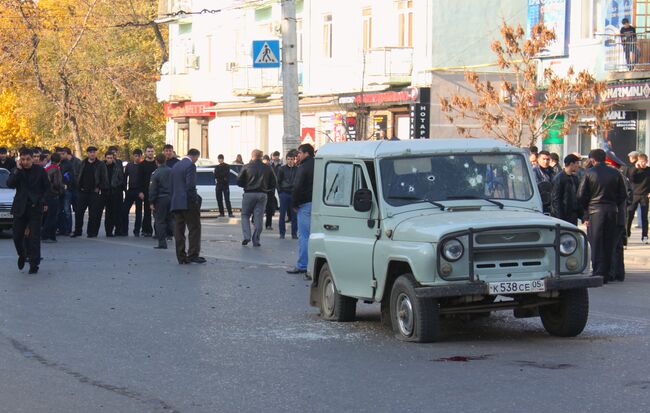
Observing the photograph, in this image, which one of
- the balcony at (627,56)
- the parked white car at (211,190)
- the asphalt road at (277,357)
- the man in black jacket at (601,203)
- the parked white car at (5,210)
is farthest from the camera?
the parked white car at (211,190)

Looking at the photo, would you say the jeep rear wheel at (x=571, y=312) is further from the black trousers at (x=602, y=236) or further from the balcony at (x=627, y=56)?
the balcony at (x=627, y=56)

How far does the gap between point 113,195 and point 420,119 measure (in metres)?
15.4

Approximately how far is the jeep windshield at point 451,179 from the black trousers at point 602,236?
18.5 feet

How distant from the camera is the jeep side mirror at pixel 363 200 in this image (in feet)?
39.2

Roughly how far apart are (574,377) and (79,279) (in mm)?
10176

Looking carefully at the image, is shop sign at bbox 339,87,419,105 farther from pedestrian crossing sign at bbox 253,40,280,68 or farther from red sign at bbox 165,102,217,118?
red sign at bbox 165,102,217,118

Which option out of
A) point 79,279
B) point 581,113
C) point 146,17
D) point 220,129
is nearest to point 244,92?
point 220,129

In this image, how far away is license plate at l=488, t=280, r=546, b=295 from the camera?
10906 mm

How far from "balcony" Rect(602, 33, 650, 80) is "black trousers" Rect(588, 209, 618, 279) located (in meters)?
16.4

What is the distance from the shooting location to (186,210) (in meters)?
21.1

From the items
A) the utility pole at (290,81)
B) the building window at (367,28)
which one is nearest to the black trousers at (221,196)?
the utility pole at (290,81)

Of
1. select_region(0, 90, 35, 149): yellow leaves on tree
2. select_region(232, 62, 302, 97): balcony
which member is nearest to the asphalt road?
select_region(232, 62, 302, 97): balcony

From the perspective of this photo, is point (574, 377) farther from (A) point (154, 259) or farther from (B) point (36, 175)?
(A) point (154, 259)

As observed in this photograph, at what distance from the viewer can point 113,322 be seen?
13.0 metres
